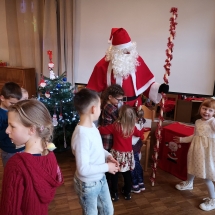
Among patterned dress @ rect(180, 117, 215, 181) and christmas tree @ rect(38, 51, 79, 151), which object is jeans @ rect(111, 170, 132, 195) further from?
christmas tree @ rect(38, 51, 79, 151)

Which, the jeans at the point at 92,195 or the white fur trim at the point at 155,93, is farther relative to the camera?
the white fur trim at the point at 155,93

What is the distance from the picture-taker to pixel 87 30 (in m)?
3.84

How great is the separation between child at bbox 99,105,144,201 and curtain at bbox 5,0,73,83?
2432 mm

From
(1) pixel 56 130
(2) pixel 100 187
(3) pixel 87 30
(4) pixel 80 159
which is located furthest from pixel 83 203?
(3) pixel 87 30

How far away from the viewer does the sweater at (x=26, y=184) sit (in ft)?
2.93

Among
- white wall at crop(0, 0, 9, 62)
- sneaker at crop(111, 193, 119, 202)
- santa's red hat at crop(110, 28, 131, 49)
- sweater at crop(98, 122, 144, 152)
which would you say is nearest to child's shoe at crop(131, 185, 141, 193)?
sneaker at crop(111, 193, 119, 202)

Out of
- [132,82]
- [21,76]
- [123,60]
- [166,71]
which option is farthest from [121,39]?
[21,76]

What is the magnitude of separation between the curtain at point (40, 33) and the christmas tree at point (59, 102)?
52.7 inches

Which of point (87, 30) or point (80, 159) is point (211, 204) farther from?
point (87, 30)

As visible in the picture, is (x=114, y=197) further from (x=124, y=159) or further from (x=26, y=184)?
(x=26, y=184)

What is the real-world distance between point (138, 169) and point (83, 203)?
1.09 m

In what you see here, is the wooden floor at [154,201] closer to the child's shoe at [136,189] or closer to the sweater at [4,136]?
the child's shoe at [136,189]

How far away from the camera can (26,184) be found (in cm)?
92

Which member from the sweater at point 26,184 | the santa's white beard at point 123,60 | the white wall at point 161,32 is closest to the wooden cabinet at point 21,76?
the white wall at point 161,32
